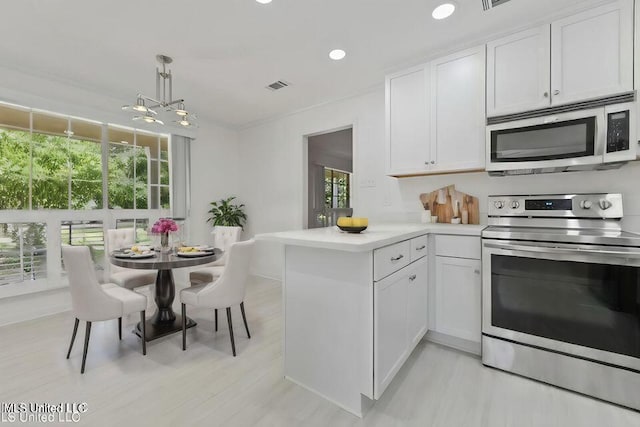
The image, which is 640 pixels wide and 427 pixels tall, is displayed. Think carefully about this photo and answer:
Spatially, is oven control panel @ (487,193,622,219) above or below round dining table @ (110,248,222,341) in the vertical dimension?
above

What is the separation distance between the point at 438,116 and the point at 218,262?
110 inches

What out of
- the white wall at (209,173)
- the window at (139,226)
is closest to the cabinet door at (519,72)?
the white wall at (209,173)

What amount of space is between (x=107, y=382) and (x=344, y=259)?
5.66 ft

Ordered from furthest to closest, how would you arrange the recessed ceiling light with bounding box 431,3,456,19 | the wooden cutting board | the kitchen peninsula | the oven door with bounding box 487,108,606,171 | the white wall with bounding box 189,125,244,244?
the white wall with bounding box 189,125,244,244 → the wooden cutting board → the recessed ceiling light with bounding box 431,3,456,19 → the oven door with bounding box 487,108,606,171 → the kitchen peninsula

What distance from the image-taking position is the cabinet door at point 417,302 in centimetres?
196

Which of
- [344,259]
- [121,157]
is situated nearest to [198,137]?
[121,157]

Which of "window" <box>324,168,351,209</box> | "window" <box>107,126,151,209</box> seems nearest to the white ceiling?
"window" <box>107,126,151,209</box>

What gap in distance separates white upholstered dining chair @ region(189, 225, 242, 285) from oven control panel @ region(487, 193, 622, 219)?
252cm

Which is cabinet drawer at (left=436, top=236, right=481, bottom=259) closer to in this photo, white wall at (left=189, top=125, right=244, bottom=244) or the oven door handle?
the oven door handle

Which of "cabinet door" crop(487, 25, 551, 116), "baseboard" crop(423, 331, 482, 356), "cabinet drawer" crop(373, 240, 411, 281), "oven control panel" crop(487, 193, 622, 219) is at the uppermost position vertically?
"cabinet door" crop(487, 25, 551, 116)

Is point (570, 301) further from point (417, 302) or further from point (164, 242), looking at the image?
point (164, 242)

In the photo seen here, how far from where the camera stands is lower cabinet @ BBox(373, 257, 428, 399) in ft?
5.07

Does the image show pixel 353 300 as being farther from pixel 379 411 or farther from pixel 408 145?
pixel 408 145

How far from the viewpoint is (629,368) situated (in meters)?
1.60
